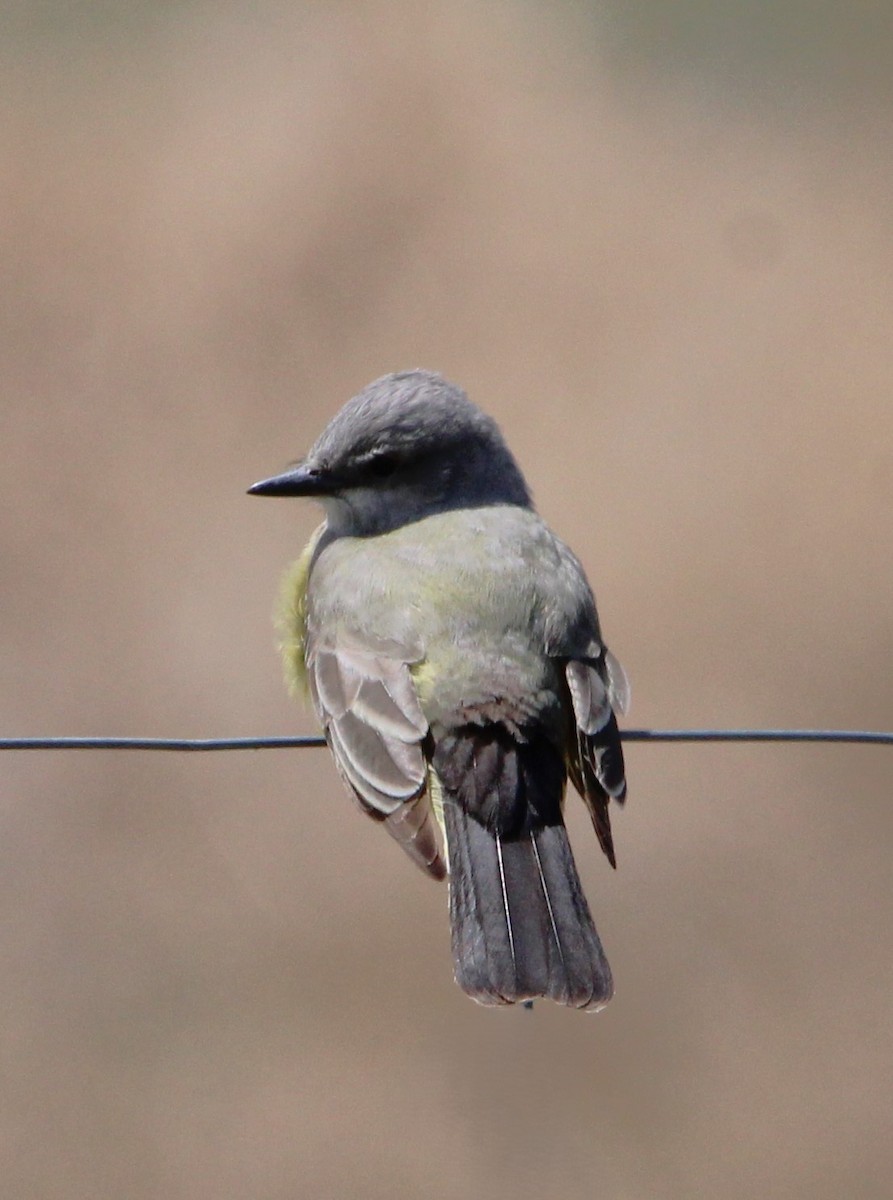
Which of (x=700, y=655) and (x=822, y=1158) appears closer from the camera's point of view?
(x=822, y=1158)

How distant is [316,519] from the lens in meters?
12.8

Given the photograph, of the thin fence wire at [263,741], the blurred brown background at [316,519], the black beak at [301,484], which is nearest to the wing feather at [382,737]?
the thin fence wire at [263,741]

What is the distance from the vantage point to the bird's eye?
6457mm

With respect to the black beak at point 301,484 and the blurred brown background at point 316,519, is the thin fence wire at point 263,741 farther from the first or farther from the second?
the blurred brown background at point 316,519

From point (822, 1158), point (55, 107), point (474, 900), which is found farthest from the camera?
point (55, 107)

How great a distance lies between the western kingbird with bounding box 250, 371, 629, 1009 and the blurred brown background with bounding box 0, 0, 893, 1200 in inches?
134

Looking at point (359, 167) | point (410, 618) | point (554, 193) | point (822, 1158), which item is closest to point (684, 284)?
point (554, 193)

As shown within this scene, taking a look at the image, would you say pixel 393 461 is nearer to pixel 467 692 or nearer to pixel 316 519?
pixel 467 692

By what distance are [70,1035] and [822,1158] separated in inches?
135

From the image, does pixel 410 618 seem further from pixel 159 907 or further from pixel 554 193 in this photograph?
pixel 554 193

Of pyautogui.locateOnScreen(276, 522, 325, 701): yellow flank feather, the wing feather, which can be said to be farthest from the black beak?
the wing feather

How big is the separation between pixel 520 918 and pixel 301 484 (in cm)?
181

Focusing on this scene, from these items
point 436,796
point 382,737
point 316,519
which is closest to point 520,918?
point 436,796

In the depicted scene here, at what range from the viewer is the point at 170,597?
12594 millimetres
